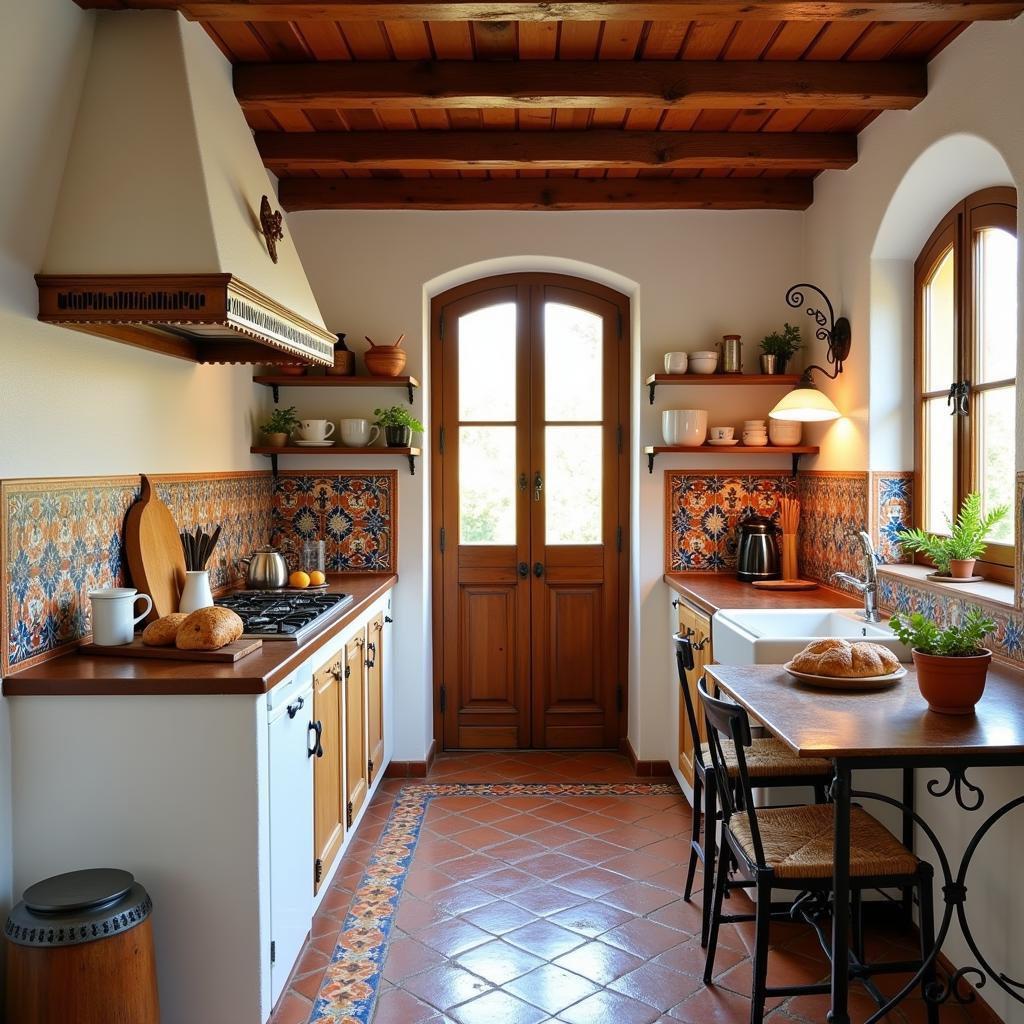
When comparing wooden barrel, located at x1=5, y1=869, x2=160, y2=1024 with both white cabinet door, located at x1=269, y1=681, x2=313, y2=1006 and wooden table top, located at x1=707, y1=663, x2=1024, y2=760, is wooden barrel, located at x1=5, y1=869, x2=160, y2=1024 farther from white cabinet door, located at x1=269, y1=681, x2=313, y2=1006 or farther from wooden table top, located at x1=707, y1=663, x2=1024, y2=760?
wooden table top, located at x1=707, y1=663, x2=1024, y2=760

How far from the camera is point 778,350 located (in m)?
4.59

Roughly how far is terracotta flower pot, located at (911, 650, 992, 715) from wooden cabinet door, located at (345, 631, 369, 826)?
202 centimetres

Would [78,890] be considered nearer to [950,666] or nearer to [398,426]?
[950,666]

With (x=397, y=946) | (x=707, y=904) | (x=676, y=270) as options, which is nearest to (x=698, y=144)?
(x=676, y=270)

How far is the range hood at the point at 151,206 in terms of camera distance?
2.48m

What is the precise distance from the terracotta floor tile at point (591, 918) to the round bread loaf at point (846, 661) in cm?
114

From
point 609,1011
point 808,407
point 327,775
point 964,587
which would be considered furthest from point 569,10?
point 609,1011

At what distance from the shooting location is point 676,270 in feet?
15.5

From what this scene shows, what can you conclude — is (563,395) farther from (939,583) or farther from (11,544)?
(11,544)

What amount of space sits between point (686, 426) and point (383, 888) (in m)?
2.44

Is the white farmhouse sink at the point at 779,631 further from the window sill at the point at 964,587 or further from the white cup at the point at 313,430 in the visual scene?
the white cup at the point at 313,430

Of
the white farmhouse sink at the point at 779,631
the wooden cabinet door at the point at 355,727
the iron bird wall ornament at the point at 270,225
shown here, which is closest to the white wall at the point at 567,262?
the wooden cabinet door at the point at 355,727

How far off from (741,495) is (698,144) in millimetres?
1696

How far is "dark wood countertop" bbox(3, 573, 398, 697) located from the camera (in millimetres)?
2340
